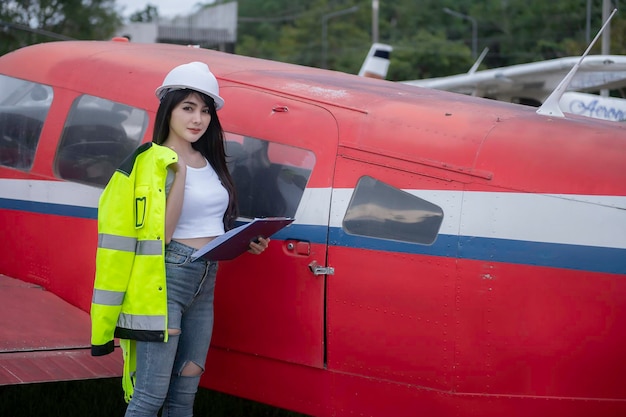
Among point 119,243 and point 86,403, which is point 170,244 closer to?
point 119,243

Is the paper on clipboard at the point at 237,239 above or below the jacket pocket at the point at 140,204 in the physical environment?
below

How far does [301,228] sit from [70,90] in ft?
7.22

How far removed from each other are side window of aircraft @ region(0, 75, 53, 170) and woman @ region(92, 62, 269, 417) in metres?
1.97

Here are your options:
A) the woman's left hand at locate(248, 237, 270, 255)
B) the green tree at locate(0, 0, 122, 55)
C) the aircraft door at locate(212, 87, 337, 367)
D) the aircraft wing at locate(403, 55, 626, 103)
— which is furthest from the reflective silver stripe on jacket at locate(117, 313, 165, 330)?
the green tree at locate(0, 0, 122, 55)

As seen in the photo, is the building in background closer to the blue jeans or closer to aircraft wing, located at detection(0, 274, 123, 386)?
aircraft wing, located at detection(0, 274, 123, 386)

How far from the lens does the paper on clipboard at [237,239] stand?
14.5ft

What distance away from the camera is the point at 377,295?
4.80 meters

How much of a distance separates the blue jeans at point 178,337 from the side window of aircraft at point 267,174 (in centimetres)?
75

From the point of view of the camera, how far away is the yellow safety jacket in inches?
170

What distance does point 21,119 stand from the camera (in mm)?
6508

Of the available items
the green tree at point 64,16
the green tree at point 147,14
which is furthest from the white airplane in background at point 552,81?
the green tree at point 147,14

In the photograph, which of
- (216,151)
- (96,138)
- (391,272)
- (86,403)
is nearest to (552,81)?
(86,403)

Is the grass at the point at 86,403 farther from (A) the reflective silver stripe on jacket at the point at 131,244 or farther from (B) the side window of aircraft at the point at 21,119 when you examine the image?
(A) the reflective silver stripe on jacket at the point at 131,244

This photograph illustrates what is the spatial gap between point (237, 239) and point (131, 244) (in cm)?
52
